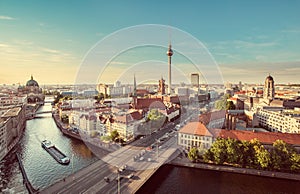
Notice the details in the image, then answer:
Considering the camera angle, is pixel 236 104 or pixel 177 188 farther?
pixel 236 104

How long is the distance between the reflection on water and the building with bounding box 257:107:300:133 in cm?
1251

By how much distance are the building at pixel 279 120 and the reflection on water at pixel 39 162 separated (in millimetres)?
12512

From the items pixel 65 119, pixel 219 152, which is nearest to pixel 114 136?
pixel 219 152

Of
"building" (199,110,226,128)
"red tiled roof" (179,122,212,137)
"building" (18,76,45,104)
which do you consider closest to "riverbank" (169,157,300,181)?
"red tiled roof" (179,122,212,137)

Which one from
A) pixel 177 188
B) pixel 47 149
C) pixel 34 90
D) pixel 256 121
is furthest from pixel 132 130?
pixel 34 90

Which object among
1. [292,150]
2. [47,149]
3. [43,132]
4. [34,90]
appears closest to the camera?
[292,150]

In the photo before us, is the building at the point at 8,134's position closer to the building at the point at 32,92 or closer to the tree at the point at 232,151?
the tree at the point at 232,151

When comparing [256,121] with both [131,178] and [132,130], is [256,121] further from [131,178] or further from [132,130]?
[131,178]

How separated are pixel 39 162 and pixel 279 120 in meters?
15.3

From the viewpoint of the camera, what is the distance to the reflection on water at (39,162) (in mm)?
7816

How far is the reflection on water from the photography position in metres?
7.82

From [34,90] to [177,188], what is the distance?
40499mm

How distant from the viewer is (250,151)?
28.3 feet

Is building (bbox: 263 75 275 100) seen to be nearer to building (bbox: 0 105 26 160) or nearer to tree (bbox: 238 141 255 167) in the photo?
tree (bbox: 238 141 255 167)
